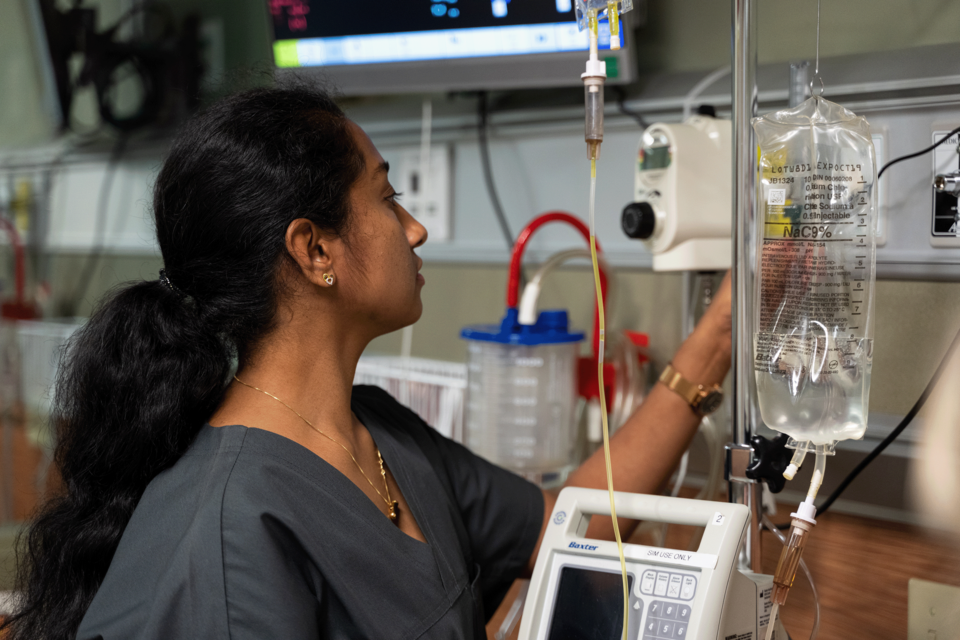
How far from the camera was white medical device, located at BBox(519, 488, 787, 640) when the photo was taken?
2.59 feet

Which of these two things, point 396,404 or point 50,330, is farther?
point 50,330

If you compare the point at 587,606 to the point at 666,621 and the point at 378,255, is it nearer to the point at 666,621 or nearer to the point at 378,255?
the point at 666,621

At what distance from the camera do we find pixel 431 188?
1801 millimetres

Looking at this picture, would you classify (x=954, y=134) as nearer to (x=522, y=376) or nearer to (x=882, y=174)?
(x=882, y=174)

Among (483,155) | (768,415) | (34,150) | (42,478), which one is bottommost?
(42,478)

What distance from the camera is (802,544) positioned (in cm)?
79

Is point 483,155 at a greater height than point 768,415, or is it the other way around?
point 483,155

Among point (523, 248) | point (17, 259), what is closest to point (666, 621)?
point (523, 248)

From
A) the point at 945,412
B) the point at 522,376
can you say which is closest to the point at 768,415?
the point at 945,412

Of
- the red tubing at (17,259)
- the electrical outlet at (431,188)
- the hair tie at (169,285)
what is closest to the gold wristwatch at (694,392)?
the hair tie at (169,285)

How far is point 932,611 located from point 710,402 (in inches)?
15.2

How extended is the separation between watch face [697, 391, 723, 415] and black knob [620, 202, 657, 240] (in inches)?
9.7

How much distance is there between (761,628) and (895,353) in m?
0.51

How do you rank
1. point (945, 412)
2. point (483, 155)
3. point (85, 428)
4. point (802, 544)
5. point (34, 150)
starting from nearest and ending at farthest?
1. point (802, 544)
2. point (85, 428)
3. point (945, 412)
4. point (483, 155)
5. point (34, 150)
